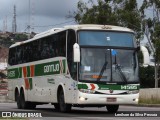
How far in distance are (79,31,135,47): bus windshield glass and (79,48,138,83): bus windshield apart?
31 centimetres

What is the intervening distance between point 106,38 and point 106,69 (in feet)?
4.93

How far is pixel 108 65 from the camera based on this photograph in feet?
70.0

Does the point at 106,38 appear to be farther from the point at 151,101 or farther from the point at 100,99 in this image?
the point at 151,101

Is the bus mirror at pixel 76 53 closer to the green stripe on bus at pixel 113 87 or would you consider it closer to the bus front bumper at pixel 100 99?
the green stripe on bus at pixel 113 87

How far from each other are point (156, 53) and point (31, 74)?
17625 mm

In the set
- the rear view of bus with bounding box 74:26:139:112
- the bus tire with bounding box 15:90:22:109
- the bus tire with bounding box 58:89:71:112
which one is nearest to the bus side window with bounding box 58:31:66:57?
the rear view of bus with bounding box 74:26:139:112

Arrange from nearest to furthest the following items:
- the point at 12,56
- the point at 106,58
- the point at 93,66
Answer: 1. the point at 93,66
2. the point at 106,58
3. the point at 12,56

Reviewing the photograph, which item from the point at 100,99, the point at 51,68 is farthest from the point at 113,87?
the point at 51,68

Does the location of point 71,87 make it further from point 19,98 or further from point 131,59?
point 19,98

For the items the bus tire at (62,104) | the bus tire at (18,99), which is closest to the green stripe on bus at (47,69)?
the bus tire at (62,104)

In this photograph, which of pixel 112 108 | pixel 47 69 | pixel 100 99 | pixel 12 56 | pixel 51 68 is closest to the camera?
pixel 100 99

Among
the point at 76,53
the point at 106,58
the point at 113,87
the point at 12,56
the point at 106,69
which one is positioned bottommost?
the point at 113,87

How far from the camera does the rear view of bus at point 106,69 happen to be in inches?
830

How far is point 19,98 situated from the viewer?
29812 millimetres
